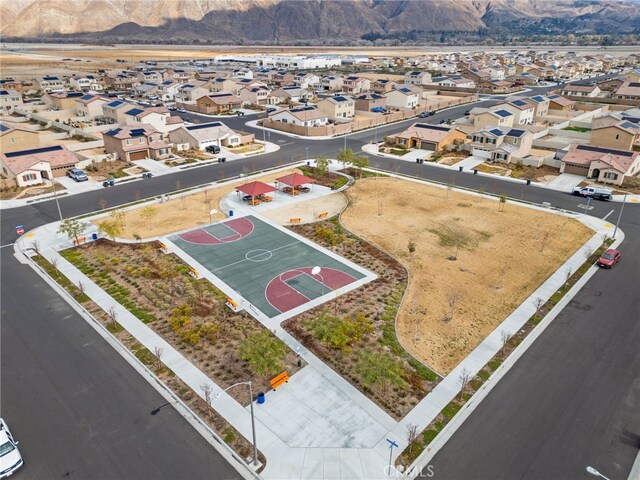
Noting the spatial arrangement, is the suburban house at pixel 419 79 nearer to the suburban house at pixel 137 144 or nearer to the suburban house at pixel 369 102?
the suburban house at pixel 369 102

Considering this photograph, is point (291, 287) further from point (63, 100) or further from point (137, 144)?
point (63, 100)

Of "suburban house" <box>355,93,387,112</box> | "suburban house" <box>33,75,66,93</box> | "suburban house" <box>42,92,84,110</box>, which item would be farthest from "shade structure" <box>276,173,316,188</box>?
"suburban house" <box>33,75,66,93</box>

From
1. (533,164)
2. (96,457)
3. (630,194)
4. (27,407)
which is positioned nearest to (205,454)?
(96,457)

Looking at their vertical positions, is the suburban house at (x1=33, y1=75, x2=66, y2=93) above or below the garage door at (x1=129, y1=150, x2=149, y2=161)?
above

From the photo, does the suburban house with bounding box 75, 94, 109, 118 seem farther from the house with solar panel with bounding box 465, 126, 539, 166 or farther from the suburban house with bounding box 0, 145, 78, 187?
the house with solar panel with bounding box 465, 126, 539, 166

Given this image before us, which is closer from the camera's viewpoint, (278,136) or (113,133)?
(113,133)

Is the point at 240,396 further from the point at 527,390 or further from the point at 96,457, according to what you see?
the point at 527,390
